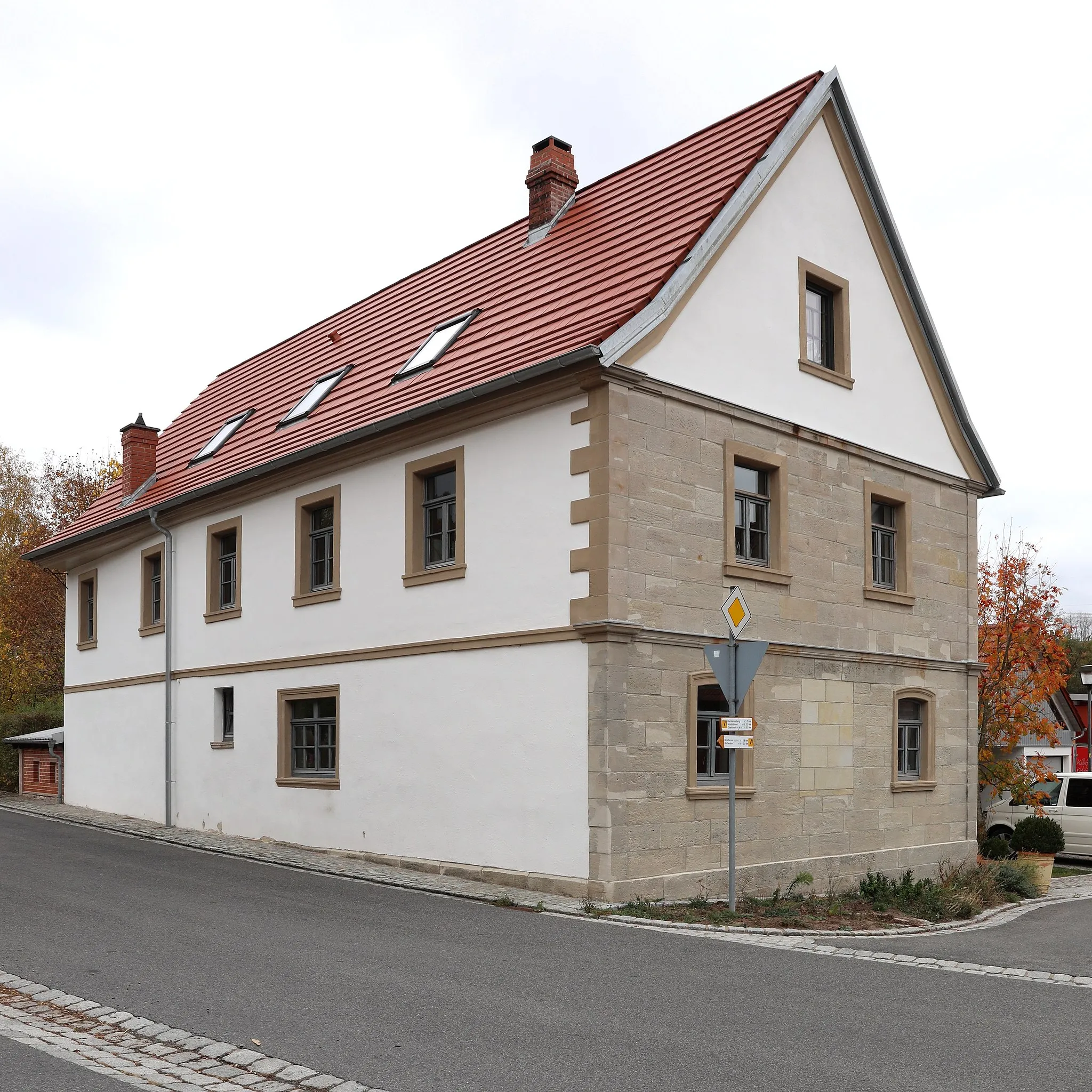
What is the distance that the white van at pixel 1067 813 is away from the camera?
80.1 ft

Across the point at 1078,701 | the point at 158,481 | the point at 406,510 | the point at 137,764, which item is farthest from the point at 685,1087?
the point at 1078,701

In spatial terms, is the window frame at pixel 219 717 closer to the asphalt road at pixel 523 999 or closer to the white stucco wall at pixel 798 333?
the asphalt road at pixel 523 999

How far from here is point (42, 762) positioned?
93.1 ft

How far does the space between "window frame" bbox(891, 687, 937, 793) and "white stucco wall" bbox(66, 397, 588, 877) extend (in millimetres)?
5977

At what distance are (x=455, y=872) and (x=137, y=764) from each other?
10280 millimetres

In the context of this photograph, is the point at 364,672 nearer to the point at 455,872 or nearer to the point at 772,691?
the point at 455,872

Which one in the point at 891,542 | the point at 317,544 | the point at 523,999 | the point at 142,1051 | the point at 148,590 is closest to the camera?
the point at 142,1051

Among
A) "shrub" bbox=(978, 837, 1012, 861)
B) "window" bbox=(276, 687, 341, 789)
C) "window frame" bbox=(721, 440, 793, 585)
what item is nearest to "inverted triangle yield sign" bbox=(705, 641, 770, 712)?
"window frame" bbox=(721, 440, 793, 585)

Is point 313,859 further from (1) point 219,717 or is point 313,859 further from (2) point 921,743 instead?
(2) point 921,743

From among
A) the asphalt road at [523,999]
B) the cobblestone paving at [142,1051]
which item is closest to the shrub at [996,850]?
the asphalt road at [523,999]

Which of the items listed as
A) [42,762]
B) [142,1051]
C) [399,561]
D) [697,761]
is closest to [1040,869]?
[697,761]

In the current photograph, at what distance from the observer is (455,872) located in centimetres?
1518

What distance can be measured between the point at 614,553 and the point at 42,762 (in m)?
19.3

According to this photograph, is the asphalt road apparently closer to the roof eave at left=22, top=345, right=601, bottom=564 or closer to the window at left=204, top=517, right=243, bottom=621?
the roof eave at left=22, top=345, right=601, bottom=564
